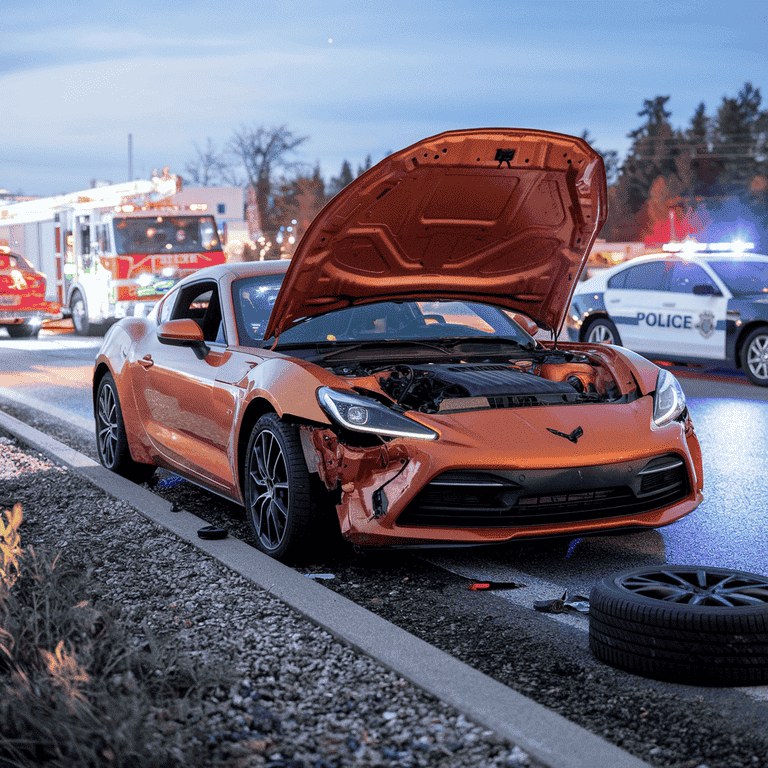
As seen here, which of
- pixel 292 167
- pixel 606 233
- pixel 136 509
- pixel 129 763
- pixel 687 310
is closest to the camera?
pixel 129 763

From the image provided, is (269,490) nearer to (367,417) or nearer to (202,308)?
(367,417)

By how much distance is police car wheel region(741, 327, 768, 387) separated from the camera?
13.2 meters

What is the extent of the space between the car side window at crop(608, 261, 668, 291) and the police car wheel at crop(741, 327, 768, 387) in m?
1.57

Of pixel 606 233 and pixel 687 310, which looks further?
pixel 606 233

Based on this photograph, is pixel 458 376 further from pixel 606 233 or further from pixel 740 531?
pixel 606 233

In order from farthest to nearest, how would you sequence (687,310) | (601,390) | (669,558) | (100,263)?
(100,263)
(687,310)
(601,390)
(669,558)

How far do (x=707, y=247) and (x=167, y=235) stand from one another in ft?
37.0

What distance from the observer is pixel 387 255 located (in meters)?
6.02

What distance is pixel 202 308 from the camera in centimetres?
754

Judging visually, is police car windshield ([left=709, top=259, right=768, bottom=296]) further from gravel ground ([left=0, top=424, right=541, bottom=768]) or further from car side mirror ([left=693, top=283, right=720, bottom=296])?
gravel ground ([left=0, top=424, right=541, bottom=768])

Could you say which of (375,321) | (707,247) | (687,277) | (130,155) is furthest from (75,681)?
(130,155)

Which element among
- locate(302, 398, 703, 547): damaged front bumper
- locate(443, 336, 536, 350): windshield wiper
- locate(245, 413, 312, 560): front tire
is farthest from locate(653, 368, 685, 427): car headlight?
locate(245, 413, 312, 560): front tire

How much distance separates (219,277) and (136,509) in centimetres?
136

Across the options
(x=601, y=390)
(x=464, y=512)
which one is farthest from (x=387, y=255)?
(x=464, y=512)
